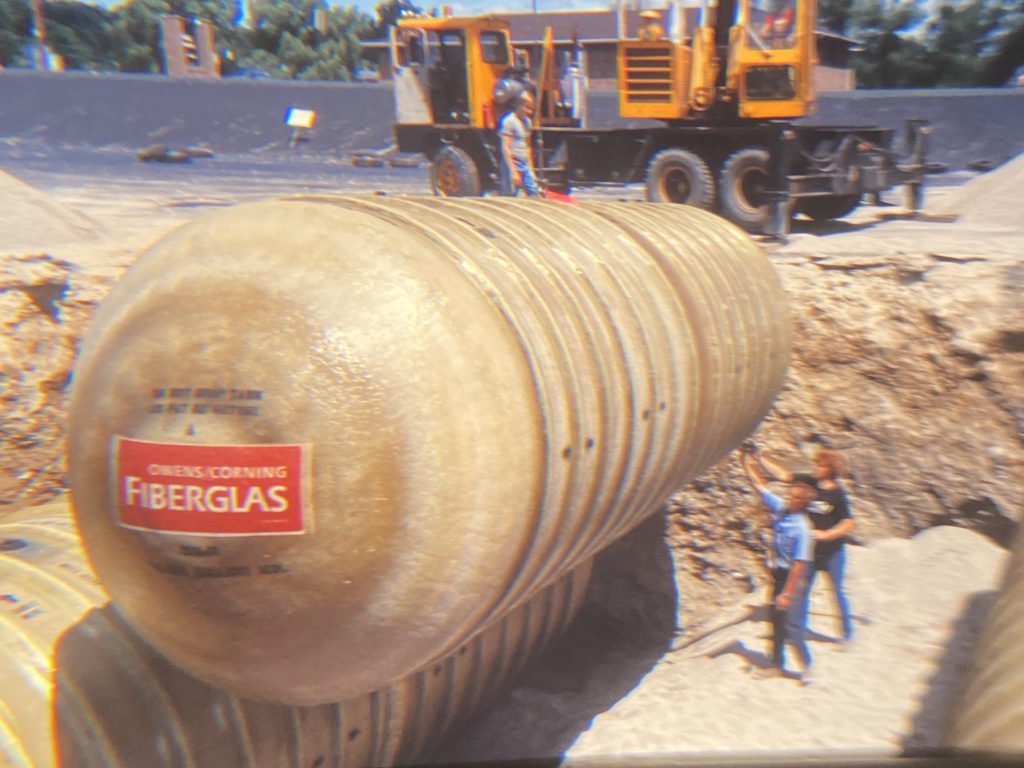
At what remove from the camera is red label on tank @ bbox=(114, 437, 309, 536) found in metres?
2.01

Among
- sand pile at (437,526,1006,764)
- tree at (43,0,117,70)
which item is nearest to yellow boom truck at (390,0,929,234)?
tree at (43,0,117,70)

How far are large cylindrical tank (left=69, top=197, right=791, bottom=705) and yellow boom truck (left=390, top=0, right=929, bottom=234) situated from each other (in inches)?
204

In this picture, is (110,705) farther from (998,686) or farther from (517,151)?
(517,151)

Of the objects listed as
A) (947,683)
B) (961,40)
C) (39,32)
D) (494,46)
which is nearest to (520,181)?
(494,46)

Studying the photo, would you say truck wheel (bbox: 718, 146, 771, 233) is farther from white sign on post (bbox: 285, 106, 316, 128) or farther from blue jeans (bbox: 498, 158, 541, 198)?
white sign on post (bbox: 285, 106, 316, 128)

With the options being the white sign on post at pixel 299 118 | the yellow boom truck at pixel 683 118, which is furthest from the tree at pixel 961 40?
the white sign on post at pixel 299 118

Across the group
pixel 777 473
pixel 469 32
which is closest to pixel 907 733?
pixel 777 473

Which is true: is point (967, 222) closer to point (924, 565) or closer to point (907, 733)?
point (924, 565)

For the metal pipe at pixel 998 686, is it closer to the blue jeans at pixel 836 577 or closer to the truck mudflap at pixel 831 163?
the blue jeans at pixel 836 577

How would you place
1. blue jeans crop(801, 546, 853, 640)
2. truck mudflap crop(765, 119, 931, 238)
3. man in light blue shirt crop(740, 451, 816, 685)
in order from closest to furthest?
man in light blue shirt crop(740, 451, 816, 685)
blue jeans crop(801, 546, 853, 640)
truck mudflap crop(765, 119, 931, 238)

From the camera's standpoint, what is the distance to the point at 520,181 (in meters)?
7.77

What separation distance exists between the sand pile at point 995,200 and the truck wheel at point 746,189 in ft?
5.21

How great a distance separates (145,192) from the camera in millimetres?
6172

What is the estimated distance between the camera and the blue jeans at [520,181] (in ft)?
25.0
